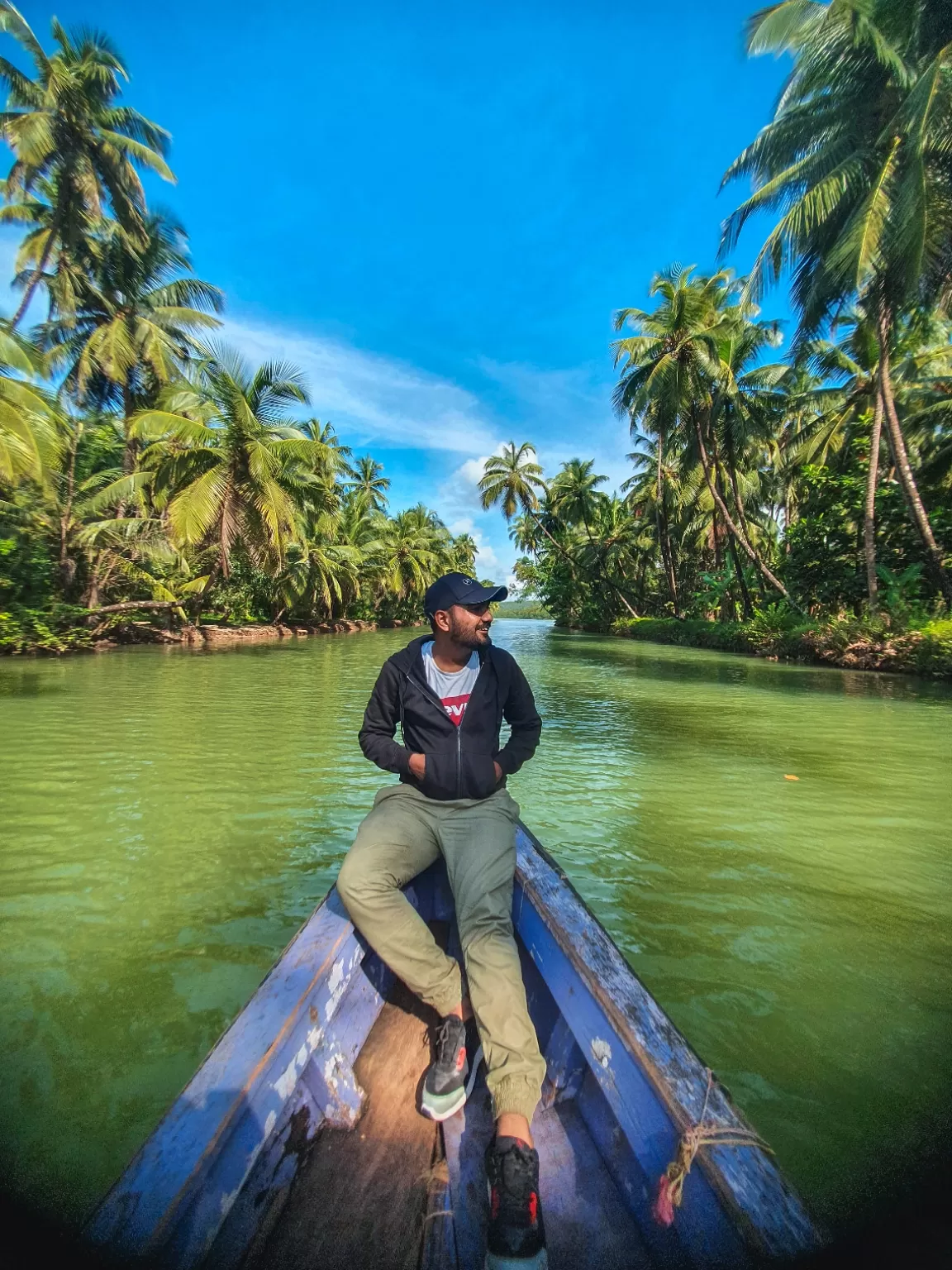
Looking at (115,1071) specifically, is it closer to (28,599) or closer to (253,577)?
(28,599)

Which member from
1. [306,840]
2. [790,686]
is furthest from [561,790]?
[790,686]

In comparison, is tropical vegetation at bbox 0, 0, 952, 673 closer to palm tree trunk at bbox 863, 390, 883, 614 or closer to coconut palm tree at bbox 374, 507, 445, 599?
palm tree trunk at bbox 863, 390, 883, 614

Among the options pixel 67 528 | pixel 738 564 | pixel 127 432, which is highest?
pixel 127 432

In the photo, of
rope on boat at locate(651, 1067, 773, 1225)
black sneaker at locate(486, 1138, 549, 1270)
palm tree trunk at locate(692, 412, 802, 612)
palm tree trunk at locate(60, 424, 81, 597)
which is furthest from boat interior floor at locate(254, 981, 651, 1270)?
palm tree trunk at locate(692, 412, 802, 612)

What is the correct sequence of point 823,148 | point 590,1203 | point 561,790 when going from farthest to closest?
point 823,148 → point 561,790 → point 590,1203

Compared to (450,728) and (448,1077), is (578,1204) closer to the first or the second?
(448,1077)

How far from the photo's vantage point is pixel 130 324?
17.7 m

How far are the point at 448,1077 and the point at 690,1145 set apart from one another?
766 millimetres

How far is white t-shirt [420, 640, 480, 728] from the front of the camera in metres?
2.41

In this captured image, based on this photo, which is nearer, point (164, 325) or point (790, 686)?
point (790, 686)

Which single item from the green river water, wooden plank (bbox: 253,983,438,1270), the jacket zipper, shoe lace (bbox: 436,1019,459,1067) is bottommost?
the green river water

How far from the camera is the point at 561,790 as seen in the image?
5.48 metres

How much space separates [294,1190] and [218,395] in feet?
59.9

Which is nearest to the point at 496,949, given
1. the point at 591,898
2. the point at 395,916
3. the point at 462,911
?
the point at 462,911
